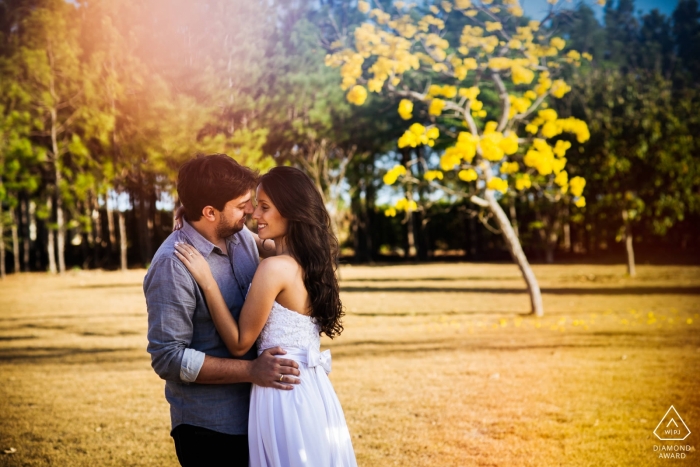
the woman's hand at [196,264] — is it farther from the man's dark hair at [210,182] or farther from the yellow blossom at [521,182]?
the yellow blossom at [521,182]

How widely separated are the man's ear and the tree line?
5.71 metres

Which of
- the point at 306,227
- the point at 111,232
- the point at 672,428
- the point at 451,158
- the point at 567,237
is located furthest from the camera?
the point at 567,237

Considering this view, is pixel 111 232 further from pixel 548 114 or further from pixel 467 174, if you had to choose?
pixel 548 114

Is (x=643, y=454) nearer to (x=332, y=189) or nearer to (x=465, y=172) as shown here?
(x=465, y=172)

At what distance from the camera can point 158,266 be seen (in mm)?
2016

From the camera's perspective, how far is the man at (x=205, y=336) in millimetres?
1978

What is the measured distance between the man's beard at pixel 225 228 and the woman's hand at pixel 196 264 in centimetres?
13

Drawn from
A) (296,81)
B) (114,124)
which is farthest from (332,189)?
(114,124)

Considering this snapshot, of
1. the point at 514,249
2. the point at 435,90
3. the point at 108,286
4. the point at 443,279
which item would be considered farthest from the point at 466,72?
the point at 108,286

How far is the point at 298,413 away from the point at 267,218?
670 millimetres

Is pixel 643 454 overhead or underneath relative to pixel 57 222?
underneath

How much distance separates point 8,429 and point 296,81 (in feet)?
32.0

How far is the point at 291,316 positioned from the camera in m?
2.20

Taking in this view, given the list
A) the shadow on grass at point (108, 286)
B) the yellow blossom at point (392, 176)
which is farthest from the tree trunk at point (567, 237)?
the yellow blossom at point (392, 176)
